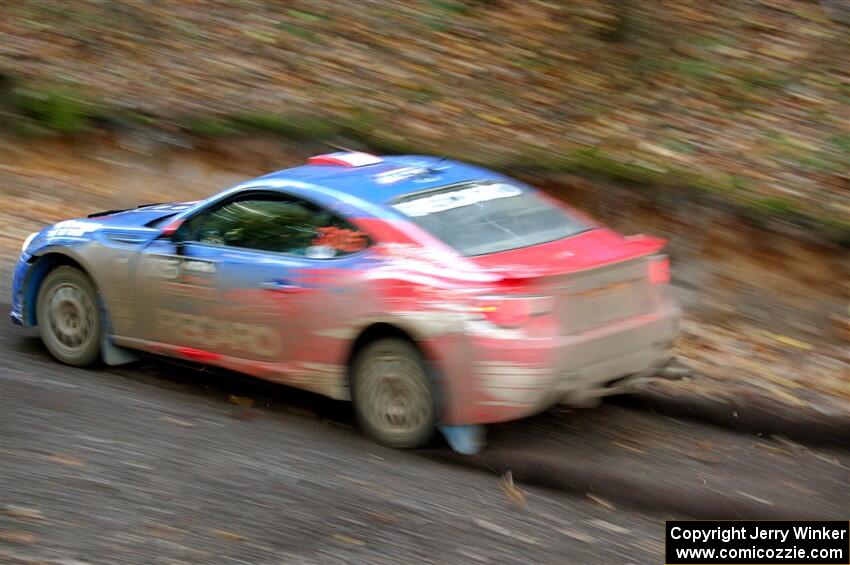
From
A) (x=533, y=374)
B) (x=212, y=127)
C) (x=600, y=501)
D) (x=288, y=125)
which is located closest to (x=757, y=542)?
(x=600, y=501)

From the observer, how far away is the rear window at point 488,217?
6.26 m

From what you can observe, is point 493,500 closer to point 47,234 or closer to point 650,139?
point 47,234

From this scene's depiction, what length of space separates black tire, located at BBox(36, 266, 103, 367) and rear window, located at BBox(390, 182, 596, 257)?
2389 millimetres

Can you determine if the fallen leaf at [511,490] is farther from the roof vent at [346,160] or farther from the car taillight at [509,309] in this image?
the roof vent at [346,160]

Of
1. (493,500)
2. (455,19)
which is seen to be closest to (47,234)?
(493,500)

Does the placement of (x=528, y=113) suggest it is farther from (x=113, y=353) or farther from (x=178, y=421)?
(x=178, y=421)

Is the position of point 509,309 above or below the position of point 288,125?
below

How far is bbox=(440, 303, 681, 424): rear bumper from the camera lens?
5.76 meters

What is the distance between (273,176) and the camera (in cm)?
692

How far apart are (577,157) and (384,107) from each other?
7.92ft

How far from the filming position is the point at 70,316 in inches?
299

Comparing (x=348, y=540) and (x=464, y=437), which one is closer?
(x=348, y=540)

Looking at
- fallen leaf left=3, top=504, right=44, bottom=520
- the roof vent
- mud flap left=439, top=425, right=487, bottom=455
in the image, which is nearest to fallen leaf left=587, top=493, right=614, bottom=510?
mud flap left=439, top=425, right=487, bottom=455

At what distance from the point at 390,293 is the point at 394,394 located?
0.57 m
